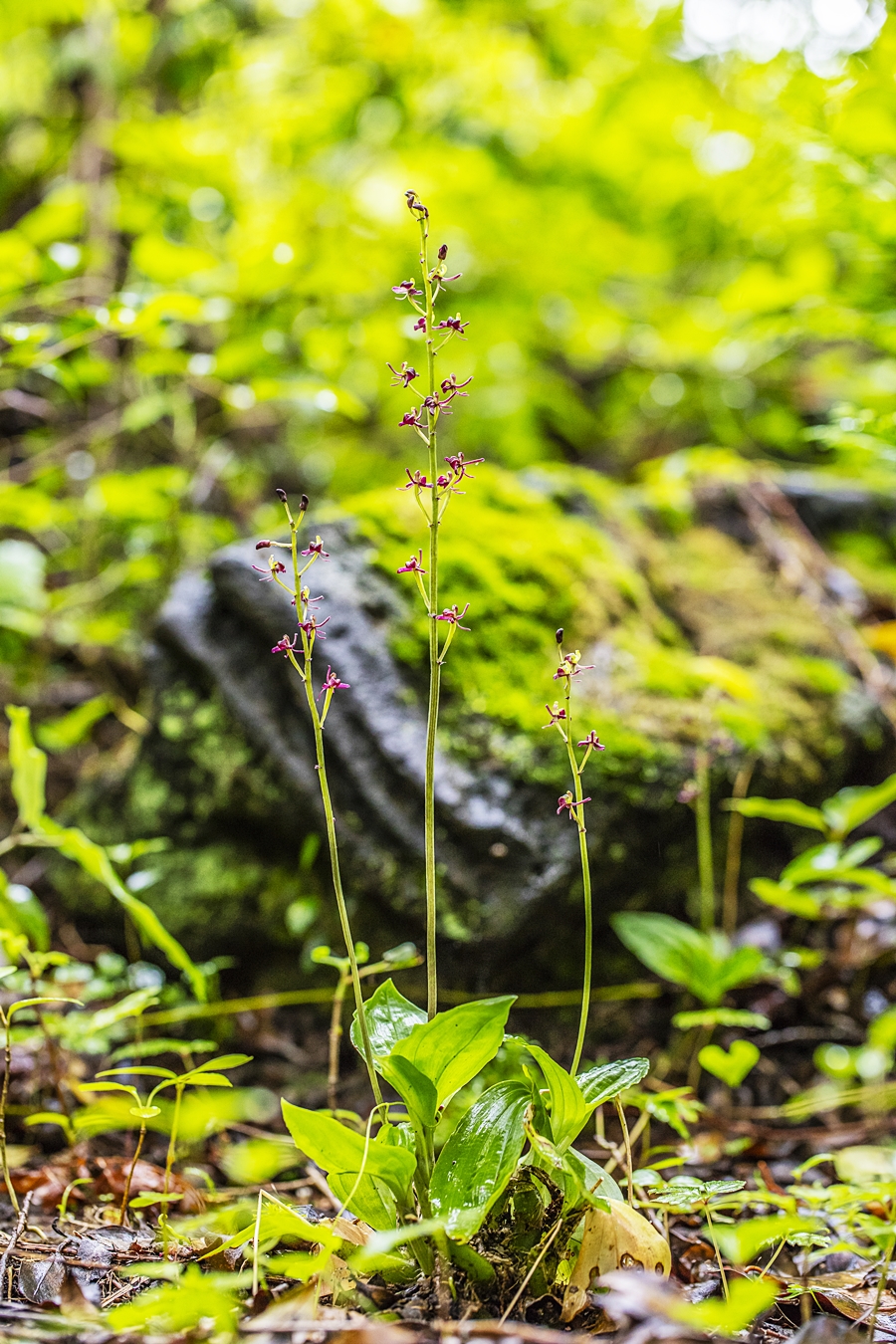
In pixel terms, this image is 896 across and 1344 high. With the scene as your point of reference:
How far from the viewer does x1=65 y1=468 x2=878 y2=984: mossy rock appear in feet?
7.09

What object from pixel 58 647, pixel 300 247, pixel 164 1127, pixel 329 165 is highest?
pixel 329 165

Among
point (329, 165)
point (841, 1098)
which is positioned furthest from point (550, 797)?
point (329, 165)

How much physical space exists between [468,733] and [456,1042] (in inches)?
Answer: 46.5

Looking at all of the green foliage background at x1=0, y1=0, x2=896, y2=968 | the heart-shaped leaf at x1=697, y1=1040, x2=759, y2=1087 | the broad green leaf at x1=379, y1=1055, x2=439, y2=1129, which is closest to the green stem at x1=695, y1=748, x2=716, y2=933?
the green foliage background at x1=0, y1=0, x2=896, y2=968

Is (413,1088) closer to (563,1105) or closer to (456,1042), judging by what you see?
(456,1042)

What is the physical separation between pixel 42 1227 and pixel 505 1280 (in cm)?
88

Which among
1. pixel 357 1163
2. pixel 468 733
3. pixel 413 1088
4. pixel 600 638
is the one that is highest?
pixel 600 638

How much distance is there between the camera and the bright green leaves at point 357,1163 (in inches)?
43.0

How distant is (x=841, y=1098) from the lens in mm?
1947

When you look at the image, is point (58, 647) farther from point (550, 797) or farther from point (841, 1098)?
point (841, 1098)

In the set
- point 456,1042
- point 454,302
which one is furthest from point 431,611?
point 454,302

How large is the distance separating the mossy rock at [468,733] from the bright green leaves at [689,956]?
18 cm

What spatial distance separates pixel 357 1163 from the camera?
113 cm

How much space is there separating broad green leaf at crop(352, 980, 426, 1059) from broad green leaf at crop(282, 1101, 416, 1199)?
0.49 feet
